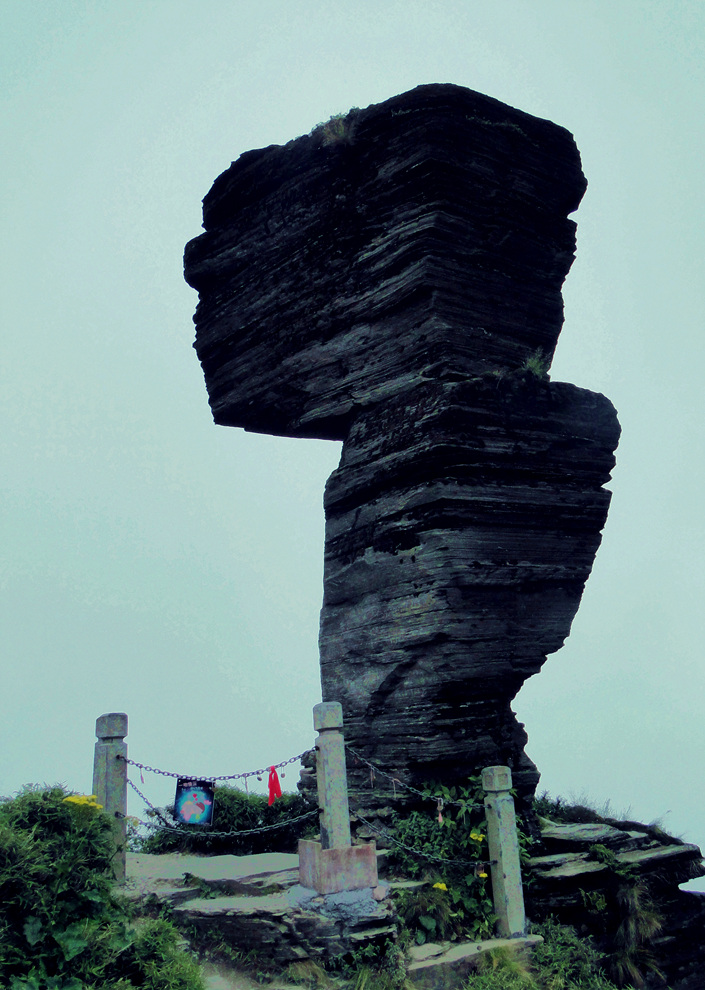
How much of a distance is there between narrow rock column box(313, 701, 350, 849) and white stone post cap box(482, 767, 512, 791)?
2.33m

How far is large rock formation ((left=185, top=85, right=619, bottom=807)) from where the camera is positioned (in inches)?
500

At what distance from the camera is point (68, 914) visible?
25.0 feet

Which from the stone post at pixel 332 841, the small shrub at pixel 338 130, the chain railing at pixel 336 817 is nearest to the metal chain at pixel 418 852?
the chain railing at pixel 336 817

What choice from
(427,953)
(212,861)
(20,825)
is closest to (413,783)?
(427,953)

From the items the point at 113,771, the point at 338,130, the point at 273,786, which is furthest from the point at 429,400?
the point at 113,771

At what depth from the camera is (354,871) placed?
9742 mm

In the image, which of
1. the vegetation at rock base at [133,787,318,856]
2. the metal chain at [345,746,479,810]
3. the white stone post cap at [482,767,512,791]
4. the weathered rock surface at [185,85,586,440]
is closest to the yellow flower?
the metal chain at [345,746,479,810]

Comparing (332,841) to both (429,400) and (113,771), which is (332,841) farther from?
(429,400)

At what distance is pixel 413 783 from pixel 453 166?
1008 cm

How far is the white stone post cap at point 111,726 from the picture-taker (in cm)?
1072

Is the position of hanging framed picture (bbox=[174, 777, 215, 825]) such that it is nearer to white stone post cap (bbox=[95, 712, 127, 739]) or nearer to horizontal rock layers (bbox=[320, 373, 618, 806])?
white stone post cap (bbox=[95, 712, 127, 739])

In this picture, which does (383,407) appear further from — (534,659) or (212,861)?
(212,861)

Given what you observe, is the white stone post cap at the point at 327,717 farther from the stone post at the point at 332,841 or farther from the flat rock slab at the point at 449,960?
the flat rock slab at the point at 449,960

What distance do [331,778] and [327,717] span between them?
0.72 meters
